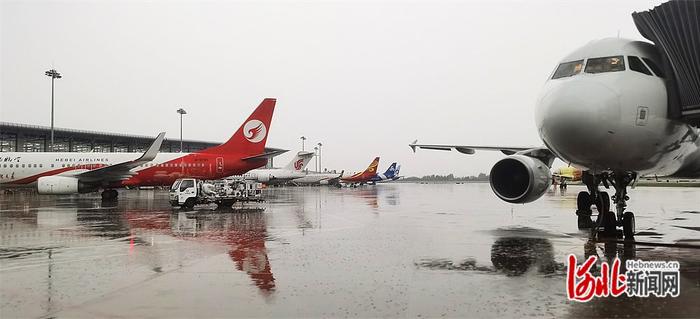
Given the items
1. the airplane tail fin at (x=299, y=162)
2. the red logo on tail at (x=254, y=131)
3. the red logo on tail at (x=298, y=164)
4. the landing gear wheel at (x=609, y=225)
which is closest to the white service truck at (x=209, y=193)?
the red logo on tail at (x=254, y=131)

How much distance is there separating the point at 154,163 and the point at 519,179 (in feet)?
89.7

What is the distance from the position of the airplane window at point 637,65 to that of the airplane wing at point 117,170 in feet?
83.4

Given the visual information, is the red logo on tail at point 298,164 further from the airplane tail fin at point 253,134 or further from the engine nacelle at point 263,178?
the airplane tail fin at point 253,134

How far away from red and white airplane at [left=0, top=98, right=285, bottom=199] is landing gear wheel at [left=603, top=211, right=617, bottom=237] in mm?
23594

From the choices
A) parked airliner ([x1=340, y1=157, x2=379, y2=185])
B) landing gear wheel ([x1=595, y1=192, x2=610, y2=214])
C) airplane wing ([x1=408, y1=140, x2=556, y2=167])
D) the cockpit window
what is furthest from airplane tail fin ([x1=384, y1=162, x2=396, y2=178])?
the cockpit window

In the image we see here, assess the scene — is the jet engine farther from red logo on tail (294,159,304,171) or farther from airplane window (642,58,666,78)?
red logo on tail (294,159,304,171)

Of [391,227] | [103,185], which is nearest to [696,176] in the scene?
[391,227]

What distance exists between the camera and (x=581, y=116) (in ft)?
23.2

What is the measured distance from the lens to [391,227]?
543 inches

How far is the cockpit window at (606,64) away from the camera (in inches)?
308

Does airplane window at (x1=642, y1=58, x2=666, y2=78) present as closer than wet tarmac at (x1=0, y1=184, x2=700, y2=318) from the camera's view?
No

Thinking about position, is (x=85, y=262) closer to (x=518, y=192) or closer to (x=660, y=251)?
(x=518, y=192)

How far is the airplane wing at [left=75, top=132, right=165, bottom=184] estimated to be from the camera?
2831 cm

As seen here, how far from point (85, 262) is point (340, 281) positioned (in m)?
4.56
